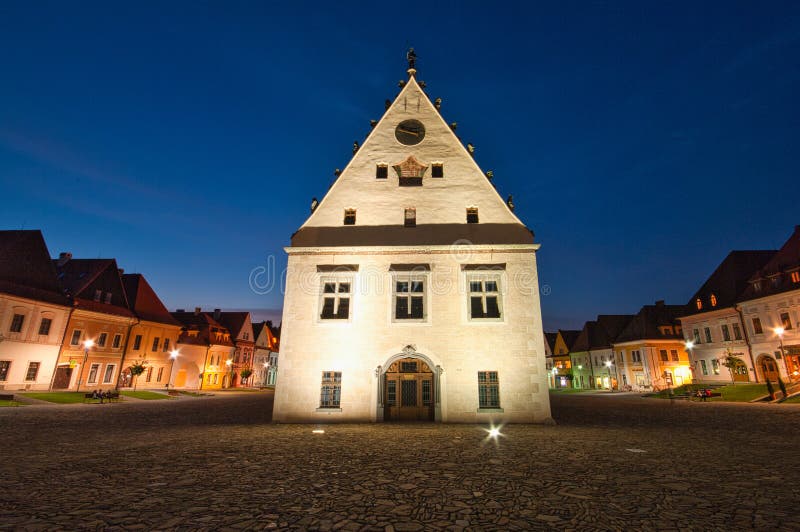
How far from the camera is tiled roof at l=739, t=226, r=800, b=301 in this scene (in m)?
34.8

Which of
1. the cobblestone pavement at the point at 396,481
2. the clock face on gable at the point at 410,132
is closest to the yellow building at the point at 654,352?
the cobblestone pavement at the point at 396,481

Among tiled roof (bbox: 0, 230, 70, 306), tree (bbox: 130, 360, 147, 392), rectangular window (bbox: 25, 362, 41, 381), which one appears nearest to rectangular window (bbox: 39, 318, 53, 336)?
tiled roof (bbox: 0, 230, 70, 306)

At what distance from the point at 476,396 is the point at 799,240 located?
40871 mm

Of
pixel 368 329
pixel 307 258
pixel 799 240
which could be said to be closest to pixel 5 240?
pixel 307 258

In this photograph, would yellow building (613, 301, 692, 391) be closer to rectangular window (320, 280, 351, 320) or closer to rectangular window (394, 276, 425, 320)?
rectangular window (394, 276, 425, 320)

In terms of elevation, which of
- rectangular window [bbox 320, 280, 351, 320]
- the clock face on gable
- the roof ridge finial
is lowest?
rectangular window [bbox 320, 280, 351, 320]

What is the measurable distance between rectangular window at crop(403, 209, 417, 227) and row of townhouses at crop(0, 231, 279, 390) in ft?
98.7

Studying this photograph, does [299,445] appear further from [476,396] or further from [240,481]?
[476,396]

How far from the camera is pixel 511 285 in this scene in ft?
58.5

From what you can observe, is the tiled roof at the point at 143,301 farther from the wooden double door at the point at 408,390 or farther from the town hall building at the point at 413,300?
the wooden double door at the point at 408,390

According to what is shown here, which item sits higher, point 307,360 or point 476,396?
point 307,360

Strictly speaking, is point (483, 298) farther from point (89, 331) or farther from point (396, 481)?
point (89, 331)

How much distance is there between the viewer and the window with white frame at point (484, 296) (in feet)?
58.0

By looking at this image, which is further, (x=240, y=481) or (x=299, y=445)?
(x=299, y=445)
